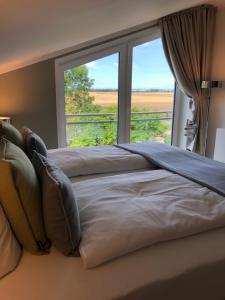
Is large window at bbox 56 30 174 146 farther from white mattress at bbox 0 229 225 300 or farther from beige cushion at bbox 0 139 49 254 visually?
white mattress at bbox 0 229 225 300

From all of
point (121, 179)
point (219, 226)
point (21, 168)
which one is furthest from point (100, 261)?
point (121, 179)

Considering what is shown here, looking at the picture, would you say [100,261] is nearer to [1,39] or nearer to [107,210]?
[107,210]

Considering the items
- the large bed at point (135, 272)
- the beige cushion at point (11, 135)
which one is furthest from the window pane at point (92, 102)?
the large bed at point (135, 272)

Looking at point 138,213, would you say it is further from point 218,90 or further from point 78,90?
point 218,90

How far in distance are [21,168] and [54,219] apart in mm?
241

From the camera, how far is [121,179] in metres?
1.69

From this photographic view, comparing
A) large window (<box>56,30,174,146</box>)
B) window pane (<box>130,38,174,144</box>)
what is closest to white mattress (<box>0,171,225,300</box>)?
large window (<box>56,30,174,146</box>)

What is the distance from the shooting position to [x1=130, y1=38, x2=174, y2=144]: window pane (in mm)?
3943

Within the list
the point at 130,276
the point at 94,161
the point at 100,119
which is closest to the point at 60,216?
the point at 130,276

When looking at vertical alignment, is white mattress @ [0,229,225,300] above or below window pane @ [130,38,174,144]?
below

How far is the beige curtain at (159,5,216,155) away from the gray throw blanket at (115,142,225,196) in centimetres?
159

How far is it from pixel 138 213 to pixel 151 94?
126 inches

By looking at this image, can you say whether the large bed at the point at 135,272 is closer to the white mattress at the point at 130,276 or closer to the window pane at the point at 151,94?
the white mattress at the point at 130,276

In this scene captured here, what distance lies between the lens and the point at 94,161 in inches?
81.0
